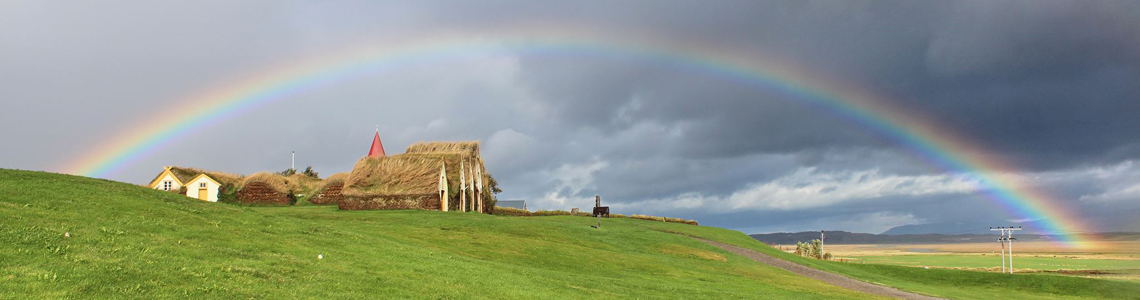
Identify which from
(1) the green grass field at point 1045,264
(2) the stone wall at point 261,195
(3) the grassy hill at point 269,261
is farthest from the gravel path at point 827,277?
(1) the green grass field at point 1045,264

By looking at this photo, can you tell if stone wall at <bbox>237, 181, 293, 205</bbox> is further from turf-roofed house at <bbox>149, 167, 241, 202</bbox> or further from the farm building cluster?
turf-roofed house at <bbox>149, 167, 241, 202</bbox>

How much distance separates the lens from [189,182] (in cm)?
5972

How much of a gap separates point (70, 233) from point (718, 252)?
39.6 metres

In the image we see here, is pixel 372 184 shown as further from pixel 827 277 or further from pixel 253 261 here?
pixel 253 261

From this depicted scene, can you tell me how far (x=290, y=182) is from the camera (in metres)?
60.2

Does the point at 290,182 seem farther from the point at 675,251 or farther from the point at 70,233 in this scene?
the point at 70,233

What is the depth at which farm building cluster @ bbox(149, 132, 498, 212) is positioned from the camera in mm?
52406

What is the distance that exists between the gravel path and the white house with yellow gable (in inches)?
1773

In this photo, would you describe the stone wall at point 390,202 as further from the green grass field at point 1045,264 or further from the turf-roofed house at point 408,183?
the green grass field at point 1045,264

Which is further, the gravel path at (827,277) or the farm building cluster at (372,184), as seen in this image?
the farm building cluster at (372,184)

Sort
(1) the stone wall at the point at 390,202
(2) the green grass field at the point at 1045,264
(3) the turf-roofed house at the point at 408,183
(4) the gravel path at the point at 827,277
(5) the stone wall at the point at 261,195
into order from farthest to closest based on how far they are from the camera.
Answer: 1. (2) the green grass field at the point at 1045,264
2. (5) the stone wall at the point at 261,195
3. (3) the turf-roofed house at the point at 408,183
4. (1) the stone wall at the point at 390,202
5. (4) the gravel path at the point at 827,277

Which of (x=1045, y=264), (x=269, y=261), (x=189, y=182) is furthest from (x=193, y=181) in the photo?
(x=1045, y=264)

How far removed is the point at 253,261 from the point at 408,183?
3776 centimetres

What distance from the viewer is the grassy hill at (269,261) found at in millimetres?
12672
